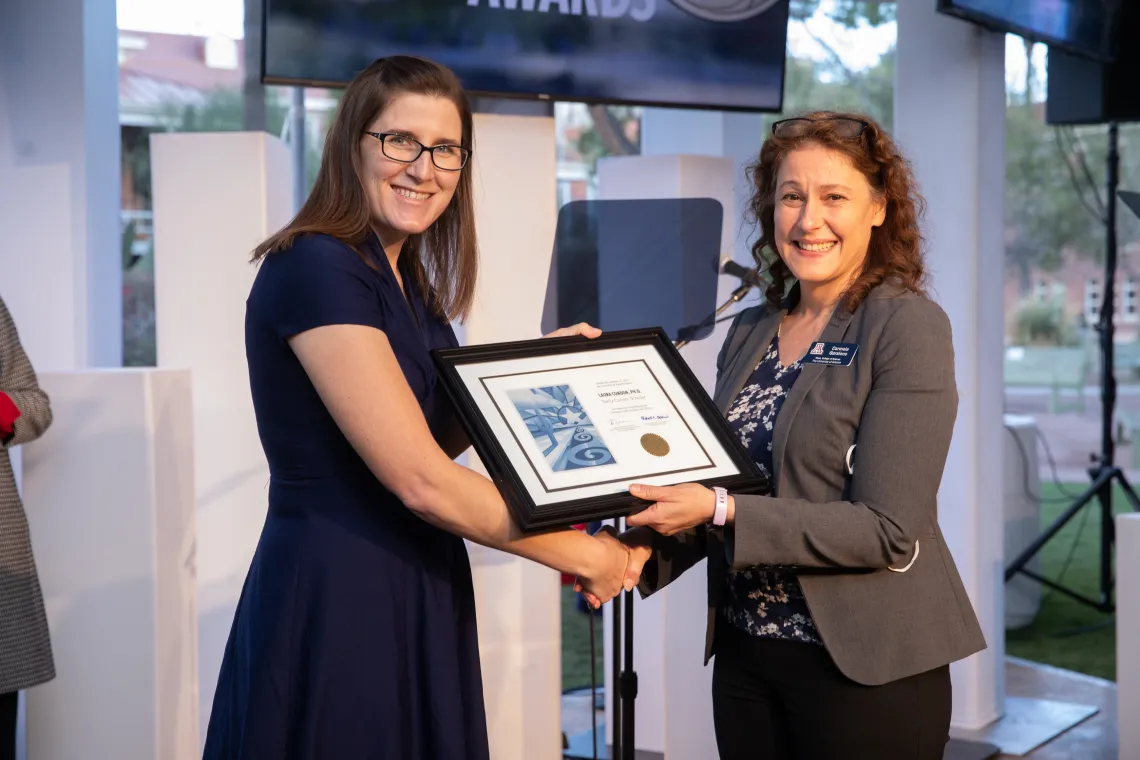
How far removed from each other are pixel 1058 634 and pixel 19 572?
4.54 metres

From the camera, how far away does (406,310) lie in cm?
175

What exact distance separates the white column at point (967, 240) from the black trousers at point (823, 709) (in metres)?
2.45

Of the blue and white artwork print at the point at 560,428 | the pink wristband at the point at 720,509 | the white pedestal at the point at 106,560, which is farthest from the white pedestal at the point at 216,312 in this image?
the pink wristband at the point at 720,509

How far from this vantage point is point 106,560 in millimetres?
2857

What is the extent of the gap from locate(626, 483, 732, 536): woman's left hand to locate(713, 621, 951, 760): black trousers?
0.89 ft

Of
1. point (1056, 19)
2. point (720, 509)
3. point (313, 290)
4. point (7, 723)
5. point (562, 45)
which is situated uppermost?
point (1056, 19)

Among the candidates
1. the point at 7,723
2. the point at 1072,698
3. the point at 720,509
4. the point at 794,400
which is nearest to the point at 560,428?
the point at 720,509

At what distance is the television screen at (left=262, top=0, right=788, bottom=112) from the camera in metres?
2.77

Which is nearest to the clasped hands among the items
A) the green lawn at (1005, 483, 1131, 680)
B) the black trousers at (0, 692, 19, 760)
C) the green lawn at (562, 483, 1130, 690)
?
the black trousers at (0, 692, 19, 760)

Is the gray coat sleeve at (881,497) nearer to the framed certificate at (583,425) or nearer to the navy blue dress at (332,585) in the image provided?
the framed certificate at (583,425)

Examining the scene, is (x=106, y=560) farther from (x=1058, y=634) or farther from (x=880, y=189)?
(x=1058, y=634)

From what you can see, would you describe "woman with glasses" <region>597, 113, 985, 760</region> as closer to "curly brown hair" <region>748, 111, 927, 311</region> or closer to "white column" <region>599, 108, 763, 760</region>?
"curly brown hair" <region>748, 111, 927, 311</region>

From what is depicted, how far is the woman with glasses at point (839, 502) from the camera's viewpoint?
1.71 metres

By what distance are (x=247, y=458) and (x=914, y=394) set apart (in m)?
1.81
